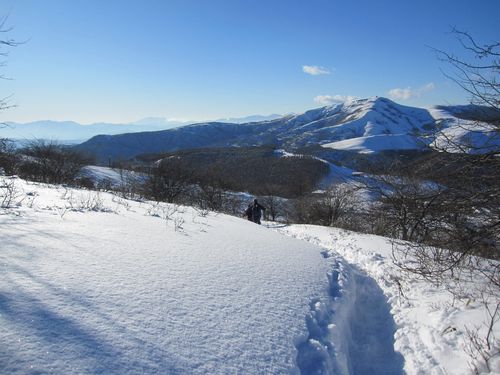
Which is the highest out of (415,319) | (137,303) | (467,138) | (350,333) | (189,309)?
(467,138)

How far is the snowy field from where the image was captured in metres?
2.26

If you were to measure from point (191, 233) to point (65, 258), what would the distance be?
3192 millimetres

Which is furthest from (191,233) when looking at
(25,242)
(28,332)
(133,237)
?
(28,332)

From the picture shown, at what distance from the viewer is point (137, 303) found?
116 inches

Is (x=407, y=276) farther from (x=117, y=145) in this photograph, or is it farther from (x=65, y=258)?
(x=117, y=145)

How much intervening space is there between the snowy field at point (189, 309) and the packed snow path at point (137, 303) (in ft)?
0.04

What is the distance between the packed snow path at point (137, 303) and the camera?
2166mm

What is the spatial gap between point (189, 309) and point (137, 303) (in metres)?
0.50

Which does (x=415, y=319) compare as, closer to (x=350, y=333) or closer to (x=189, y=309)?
(x=350, y=333)

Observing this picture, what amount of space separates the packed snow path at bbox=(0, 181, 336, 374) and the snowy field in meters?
0.01

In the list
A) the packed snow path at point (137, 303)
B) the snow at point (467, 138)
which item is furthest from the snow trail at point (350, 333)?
the snow at point (467, 138)

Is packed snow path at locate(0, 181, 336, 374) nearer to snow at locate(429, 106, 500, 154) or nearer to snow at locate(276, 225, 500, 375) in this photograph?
snow at locate(276, 225, 500, 375)

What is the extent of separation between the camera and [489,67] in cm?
380

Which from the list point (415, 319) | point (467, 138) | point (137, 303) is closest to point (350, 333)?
point (415, 319)
